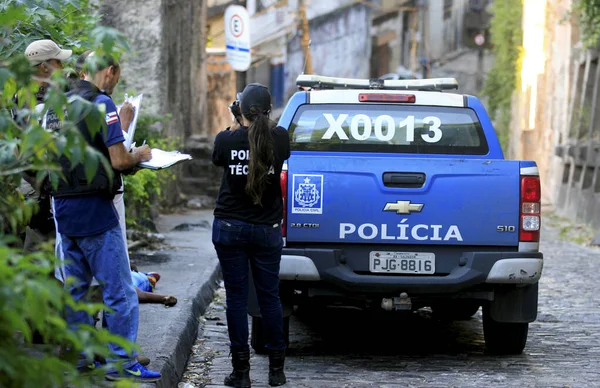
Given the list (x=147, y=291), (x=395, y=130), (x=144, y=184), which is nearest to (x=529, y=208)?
(x=395, y=130)

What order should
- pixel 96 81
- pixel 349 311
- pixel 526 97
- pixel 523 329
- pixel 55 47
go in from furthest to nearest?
pixel 526 97, pixel 349 311, pixel 523 329, pixel 55 47, pixel 96 81

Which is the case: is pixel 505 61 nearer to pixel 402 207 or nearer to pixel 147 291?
pixel 147 291

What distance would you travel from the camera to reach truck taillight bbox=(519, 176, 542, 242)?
6.82m

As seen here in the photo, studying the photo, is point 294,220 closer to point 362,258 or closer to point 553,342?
point 362,258

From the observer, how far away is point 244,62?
20.8 m

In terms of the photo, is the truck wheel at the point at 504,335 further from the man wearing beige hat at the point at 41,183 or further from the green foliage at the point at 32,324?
the green foliage at the point at 32,324

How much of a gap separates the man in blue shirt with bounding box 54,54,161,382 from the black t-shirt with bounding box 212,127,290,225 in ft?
2.49

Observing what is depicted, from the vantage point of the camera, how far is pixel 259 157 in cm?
613

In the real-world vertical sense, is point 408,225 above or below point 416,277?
above

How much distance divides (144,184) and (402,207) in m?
6.21

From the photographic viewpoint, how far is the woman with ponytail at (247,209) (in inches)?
242

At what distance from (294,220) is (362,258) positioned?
494 mm

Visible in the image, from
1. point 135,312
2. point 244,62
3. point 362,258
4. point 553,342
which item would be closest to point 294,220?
point 362,258

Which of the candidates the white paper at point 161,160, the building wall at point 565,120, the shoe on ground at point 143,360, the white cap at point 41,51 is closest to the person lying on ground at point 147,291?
the shoe on ground at point 143,360
